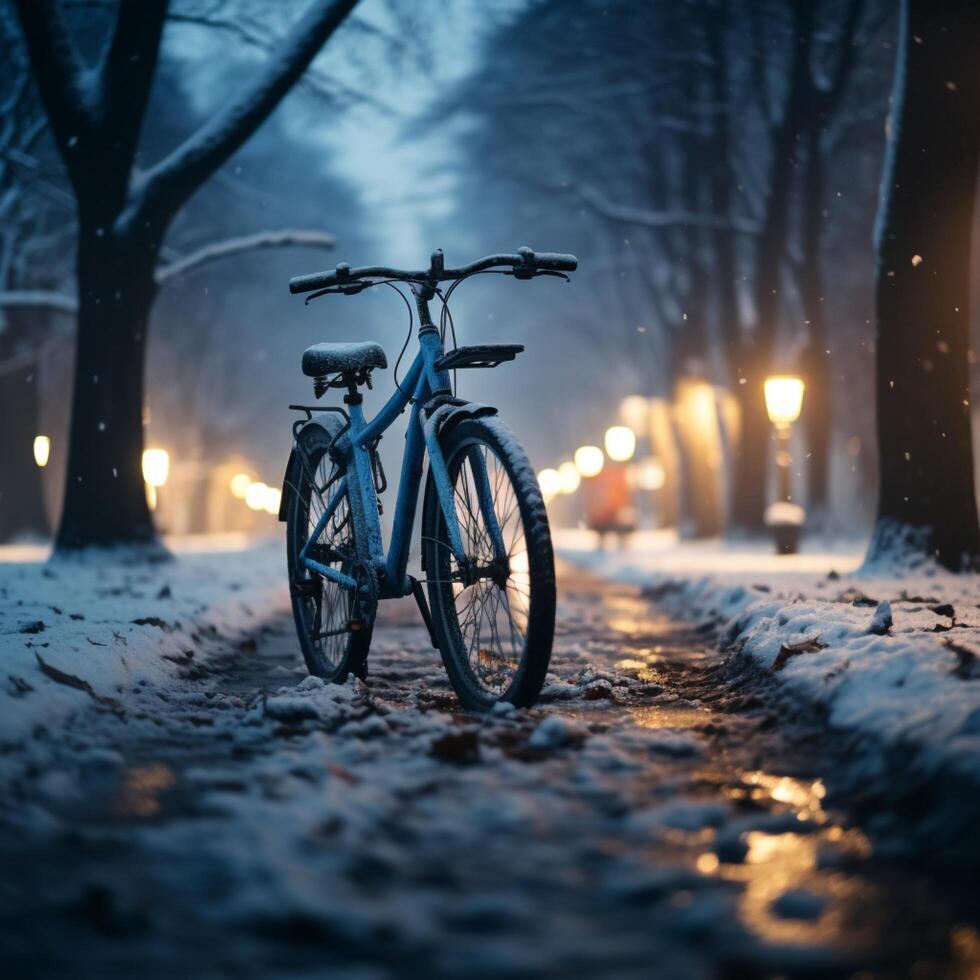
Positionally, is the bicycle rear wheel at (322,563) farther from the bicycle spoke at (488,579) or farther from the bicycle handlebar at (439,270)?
the bicycle handlebar at (439,270)

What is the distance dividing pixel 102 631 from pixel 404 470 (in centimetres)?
168

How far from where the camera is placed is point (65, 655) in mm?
4352

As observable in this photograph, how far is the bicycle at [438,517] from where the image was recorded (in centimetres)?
379

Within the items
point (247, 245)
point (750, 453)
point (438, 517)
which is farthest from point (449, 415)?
point (750, 453)

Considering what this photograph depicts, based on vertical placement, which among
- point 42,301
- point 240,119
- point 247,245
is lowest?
point 42,301

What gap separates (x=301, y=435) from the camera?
5211 millimetres

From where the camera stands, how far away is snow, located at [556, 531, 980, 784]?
117 inches

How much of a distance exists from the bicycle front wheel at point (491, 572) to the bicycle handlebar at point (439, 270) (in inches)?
22.5

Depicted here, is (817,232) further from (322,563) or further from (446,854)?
(446,854)

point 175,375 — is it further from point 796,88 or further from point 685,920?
point 685,920


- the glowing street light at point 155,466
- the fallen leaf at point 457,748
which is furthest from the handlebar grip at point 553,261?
the glowing street light at point 155,466

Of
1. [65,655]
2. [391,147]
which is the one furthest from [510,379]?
[65,655]

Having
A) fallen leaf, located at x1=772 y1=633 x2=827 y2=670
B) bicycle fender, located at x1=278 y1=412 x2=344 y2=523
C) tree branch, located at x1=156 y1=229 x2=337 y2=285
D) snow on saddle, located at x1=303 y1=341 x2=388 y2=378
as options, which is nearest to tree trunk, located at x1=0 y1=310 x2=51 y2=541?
tree branch, located at x1=156 y1=229 x2=337 y2=285

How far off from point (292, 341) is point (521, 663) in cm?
3988
